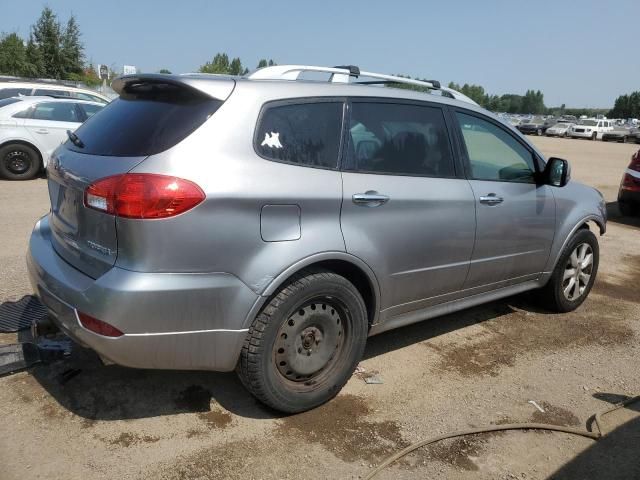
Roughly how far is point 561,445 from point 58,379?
290 centimetres

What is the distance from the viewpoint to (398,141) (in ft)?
11.6

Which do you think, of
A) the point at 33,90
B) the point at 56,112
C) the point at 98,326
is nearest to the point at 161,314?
the point at 98,326

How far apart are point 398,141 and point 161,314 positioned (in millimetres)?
1802

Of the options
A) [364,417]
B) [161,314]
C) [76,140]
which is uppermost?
[76,140]

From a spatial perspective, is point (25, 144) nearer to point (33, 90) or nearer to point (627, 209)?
point (33, 90)

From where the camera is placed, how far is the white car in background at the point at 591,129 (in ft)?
147

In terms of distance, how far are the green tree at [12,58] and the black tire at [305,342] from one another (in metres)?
49.1

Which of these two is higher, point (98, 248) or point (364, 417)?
point (98, 248)

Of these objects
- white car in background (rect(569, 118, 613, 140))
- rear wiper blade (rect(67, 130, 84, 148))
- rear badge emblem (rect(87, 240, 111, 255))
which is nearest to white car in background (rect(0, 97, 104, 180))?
rear wiper blade (rect(67, 130, 84, 148))

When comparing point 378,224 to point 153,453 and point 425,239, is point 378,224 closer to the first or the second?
point 425,239

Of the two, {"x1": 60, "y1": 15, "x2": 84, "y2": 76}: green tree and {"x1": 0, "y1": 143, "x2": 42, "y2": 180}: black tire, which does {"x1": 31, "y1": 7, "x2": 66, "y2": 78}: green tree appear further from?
{"x1": 0, "y1": 143, "x2": 42, "y2": 180}: black tire

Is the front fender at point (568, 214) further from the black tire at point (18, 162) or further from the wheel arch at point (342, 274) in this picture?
the black tire at point (18, 162)

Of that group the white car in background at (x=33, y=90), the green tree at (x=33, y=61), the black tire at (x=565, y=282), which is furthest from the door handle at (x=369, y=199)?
the green tree at (x=33, y=61)

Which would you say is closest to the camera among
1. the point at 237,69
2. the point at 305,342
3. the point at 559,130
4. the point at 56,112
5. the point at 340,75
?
the point at 305,342
